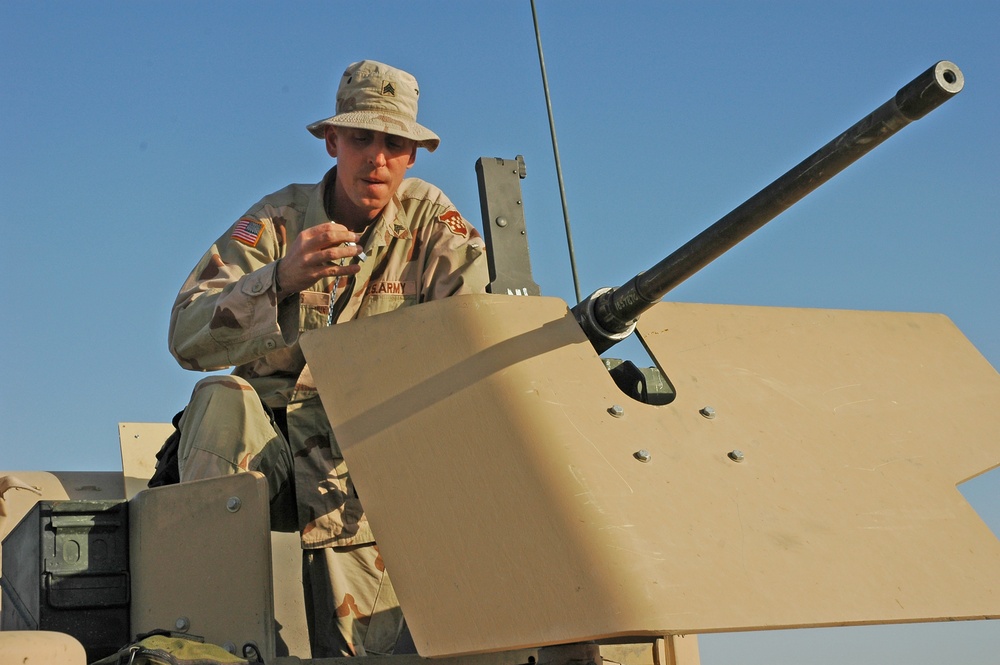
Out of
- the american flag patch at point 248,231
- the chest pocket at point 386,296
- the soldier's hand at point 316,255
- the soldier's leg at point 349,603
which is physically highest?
the american flag patch at point 248,231

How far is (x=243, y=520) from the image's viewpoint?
339 cm

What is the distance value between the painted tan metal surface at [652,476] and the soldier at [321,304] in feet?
1.76

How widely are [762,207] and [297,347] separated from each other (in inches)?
67.1

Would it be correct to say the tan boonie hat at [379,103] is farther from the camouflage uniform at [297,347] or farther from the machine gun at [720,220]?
the machine gun at [720,220]

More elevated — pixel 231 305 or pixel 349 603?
pixel 231 305

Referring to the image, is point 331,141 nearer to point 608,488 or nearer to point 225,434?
point 225,434

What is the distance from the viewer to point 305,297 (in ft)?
14.3

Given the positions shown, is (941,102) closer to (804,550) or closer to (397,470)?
(804,550)

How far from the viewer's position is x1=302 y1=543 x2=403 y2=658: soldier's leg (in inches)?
152

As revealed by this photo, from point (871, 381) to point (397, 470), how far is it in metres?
1.30

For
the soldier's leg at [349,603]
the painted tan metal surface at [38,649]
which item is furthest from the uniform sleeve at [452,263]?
the painted tan metal surface at [38,649]

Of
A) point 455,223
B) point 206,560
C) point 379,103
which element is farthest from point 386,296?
point 206,560

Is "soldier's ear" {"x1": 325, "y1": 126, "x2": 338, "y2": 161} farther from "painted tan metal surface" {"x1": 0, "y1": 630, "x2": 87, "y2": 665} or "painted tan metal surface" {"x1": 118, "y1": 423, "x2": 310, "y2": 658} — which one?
"painted tan metal surface" {"x1": 0, "y1": 630, "x2": 87, "y2": 665}

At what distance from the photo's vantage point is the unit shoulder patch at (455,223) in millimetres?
4637
